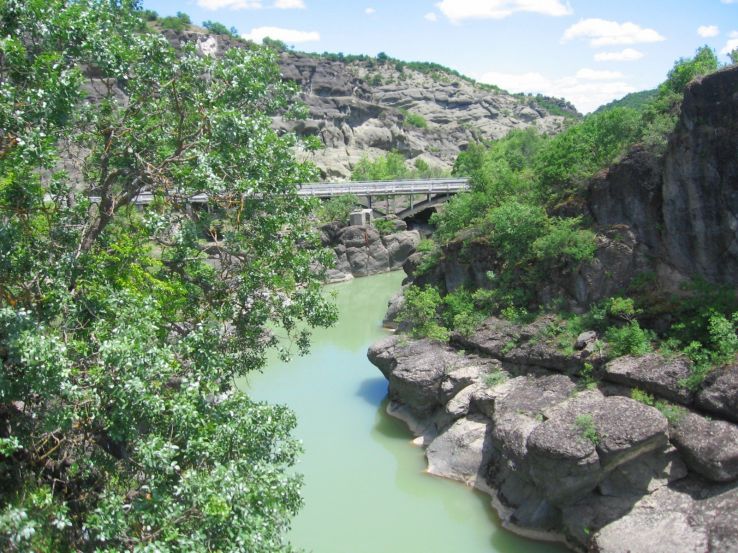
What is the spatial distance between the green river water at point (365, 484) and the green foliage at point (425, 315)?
2199mm

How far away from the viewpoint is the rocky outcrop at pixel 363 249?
3816 centimetres

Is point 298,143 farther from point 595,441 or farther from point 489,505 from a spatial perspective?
point 489,505

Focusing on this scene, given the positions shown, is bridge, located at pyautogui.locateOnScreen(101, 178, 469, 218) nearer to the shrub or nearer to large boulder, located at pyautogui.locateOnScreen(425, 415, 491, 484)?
large boulder, located at pyautogui.locateOnScreen(425, 415, 491, 484)

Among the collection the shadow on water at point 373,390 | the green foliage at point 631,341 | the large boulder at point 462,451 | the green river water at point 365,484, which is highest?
the green foliage at point 631,341

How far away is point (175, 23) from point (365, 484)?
90443 mm

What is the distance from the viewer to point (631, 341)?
1316cm

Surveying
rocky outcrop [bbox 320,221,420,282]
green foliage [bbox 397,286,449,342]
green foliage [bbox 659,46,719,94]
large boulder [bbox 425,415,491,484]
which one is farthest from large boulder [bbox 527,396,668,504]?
rocky outcrop [bbox 320,221,420,282]

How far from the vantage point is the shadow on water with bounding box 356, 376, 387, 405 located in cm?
1794

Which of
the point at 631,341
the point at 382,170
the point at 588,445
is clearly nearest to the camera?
the point at 588,445

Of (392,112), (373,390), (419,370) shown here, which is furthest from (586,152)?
(392,112)

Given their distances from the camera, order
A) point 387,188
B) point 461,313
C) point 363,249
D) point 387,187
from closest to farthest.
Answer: point 461,313 < point 363,249 < point 387,188 < point 387,187

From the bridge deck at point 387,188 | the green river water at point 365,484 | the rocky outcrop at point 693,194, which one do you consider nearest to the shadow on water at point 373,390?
the green river water at point 365,484

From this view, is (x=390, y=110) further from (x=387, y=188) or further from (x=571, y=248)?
(x=571, y=248)

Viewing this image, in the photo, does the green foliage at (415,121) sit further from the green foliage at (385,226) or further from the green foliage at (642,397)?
the green foliage at (642,397)
